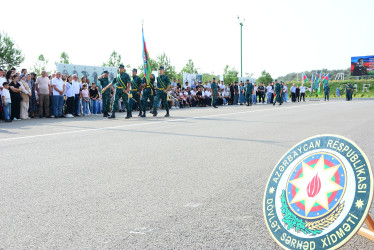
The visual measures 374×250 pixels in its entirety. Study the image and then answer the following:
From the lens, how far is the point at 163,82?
16.1 meters

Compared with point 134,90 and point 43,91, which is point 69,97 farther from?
point 134,90

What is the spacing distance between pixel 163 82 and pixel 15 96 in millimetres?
5603

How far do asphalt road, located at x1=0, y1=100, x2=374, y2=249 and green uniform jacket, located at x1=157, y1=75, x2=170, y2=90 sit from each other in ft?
27.1

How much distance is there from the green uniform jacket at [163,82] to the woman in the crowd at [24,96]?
16.5ft

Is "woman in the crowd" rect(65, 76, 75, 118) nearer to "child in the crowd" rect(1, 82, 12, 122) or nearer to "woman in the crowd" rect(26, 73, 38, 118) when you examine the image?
"woman in the crowd" rect(26, 73, 38, 118)

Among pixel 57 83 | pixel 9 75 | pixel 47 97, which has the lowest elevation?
pixel 47 97

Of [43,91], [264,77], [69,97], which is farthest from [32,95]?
[264,77]

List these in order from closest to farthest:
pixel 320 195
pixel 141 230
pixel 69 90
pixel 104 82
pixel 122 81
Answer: pixel 320 195 → pixel 141 230 → pixel 122 81 → pixel 104 82 → pixel 69 90

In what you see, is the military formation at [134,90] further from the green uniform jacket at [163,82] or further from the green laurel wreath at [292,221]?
the green laurel wreath at [292,221]

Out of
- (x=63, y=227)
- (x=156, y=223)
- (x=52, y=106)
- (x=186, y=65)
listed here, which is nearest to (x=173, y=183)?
(x=156, y=223)

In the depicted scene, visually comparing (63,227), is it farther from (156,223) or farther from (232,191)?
(232,191)

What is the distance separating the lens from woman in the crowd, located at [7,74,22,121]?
14.4m

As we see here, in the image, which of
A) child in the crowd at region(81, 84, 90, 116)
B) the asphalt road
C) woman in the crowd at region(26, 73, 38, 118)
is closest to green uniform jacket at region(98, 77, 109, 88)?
child in the crowd at region(81, 84, 90, 116)

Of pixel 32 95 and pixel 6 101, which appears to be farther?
→ pixel 32 95
